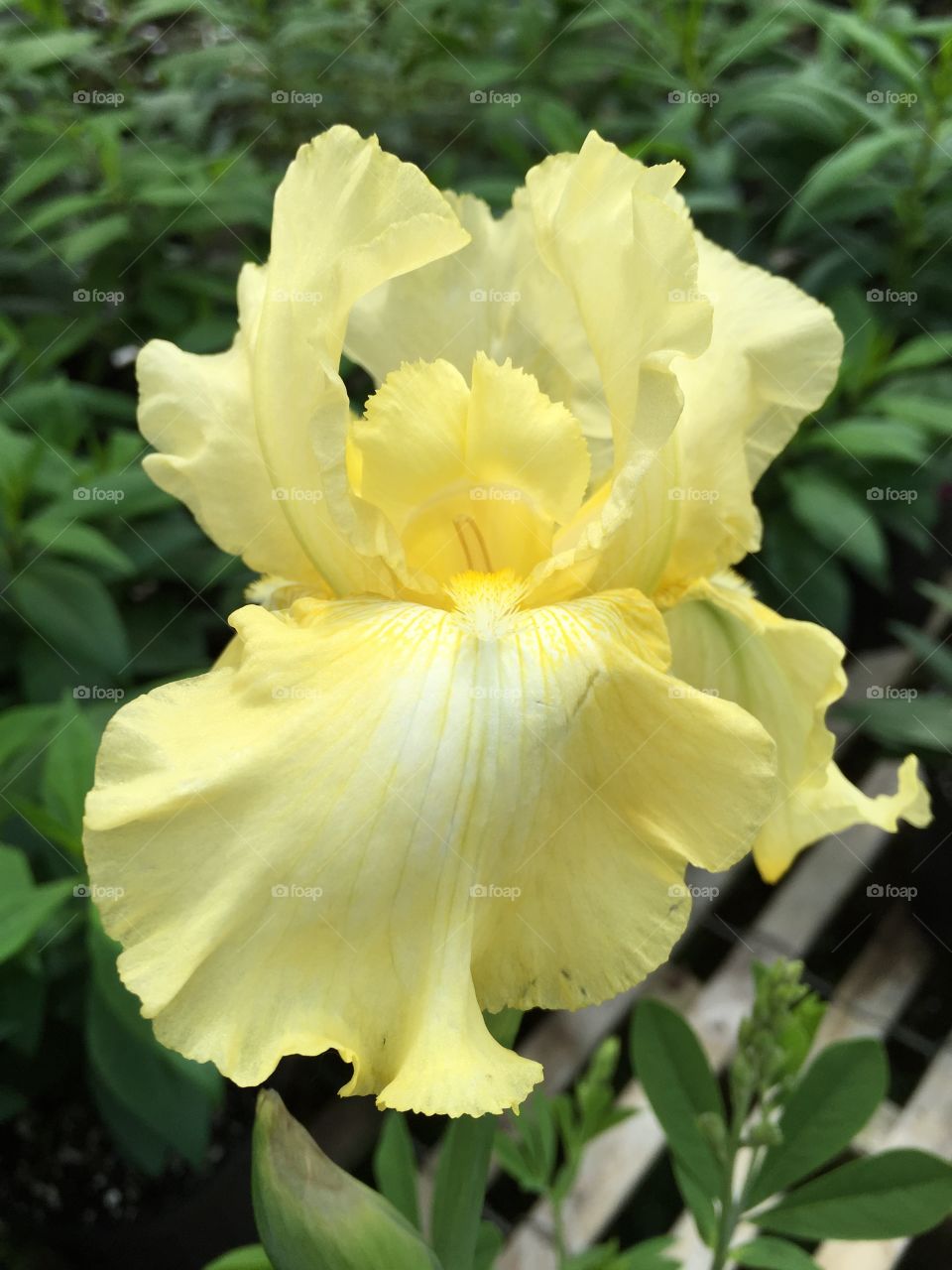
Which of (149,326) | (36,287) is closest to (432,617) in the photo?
(149,326)

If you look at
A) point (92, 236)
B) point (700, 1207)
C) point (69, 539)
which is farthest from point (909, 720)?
point (92, 236)

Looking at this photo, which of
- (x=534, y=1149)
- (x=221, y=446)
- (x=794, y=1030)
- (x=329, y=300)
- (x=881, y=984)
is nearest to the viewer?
(x=329, y=300)

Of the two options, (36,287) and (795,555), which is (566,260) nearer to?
(795,555)

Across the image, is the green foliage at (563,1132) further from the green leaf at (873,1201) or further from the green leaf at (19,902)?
the green leaf at (19,902)

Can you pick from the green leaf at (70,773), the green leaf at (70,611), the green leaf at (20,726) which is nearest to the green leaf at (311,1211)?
the green leaf at (70,773)

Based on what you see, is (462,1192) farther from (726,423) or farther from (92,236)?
(92,236)

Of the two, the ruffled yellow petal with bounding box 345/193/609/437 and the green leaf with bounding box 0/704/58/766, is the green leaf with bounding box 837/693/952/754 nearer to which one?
the ruffled yellow petal with bounding box 345/193/609/437
